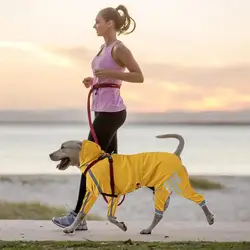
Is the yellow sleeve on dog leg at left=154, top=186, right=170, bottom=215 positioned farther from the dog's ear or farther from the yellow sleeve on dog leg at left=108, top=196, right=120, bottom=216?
the dog's ear

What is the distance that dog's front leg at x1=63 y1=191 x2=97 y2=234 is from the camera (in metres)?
2.46

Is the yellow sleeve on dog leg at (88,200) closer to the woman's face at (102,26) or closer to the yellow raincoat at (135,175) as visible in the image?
the yellow raincoat at (135,175)

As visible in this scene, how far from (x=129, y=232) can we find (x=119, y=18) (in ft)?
3.05

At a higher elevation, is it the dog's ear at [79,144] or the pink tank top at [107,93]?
the pink tank top at [107,93]

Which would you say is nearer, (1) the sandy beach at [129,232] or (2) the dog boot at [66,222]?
(1) the sandy beach at [129,232]

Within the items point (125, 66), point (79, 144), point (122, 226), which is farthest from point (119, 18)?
point (122, 226)

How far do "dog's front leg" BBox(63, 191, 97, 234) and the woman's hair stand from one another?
0.74 m

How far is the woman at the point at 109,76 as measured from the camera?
251cm

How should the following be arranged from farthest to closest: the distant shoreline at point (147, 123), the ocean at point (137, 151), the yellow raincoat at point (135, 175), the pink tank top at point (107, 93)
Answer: the ocean at point (137, 151) → the distant shoreline at point (147, 123) → the pink tank top at point (107, 93) → the yellow raincoat at point (135, 175)

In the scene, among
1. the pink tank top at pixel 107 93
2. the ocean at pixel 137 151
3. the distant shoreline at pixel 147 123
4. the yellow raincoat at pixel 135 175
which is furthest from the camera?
the ocean at pixel 137 151

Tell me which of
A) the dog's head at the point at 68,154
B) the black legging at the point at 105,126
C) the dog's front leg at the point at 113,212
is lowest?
the dog's front leg at the point at 113,212

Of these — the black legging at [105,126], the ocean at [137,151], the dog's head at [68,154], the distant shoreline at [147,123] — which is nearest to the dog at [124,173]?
the dog's head at [68,154]

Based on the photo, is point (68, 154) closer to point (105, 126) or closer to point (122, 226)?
point (105, 126)

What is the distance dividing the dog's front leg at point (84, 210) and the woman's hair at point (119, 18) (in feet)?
2.41
